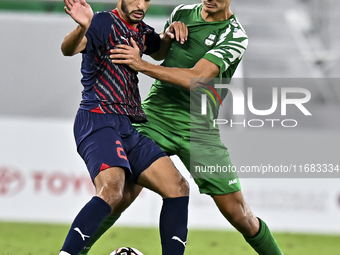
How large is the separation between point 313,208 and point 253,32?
3372mm

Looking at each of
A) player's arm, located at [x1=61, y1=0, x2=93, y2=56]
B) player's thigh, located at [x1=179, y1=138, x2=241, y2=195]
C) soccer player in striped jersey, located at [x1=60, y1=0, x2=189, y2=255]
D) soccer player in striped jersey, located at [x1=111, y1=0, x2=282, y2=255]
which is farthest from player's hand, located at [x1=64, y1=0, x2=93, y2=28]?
player's thigh, located at [x1=179, y1=138, x2=241, y2=195]

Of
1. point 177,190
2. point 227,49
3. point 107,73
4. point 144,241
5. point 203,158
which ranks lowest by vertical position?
point 144,241

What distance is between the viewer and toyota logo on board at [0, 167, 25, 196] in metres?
5.46

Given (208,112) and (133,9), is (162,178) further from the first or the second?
(133,9)

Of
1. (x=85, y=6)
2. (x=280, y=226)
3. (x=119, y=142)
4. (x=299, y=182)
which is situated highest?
(x=85, y=6)

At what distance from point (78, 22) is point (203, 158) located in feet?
4.35

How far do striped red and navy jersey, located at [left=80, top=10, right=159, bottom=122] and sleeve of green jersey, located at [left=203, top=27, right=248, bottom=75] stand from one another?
0.58 m

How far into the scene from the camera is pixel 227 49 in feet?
11.1

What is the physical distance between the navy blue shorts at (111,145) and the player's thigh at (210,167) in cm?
44

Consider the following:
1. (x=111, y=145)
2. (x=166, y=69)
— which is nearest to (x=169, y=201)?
(x=111, y=145)

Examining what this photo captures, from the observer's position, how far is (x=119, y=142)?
291 centimetres

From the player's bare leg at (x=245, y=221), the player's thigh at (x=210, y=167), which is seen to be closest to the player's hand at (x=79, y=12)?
the player's thigh at (x=210, y=167)

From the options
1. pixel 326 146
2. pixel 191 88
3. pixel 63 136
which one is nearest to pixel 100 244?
pixel 63 136

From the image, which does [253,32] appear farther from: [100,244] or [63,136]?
[100,244]
